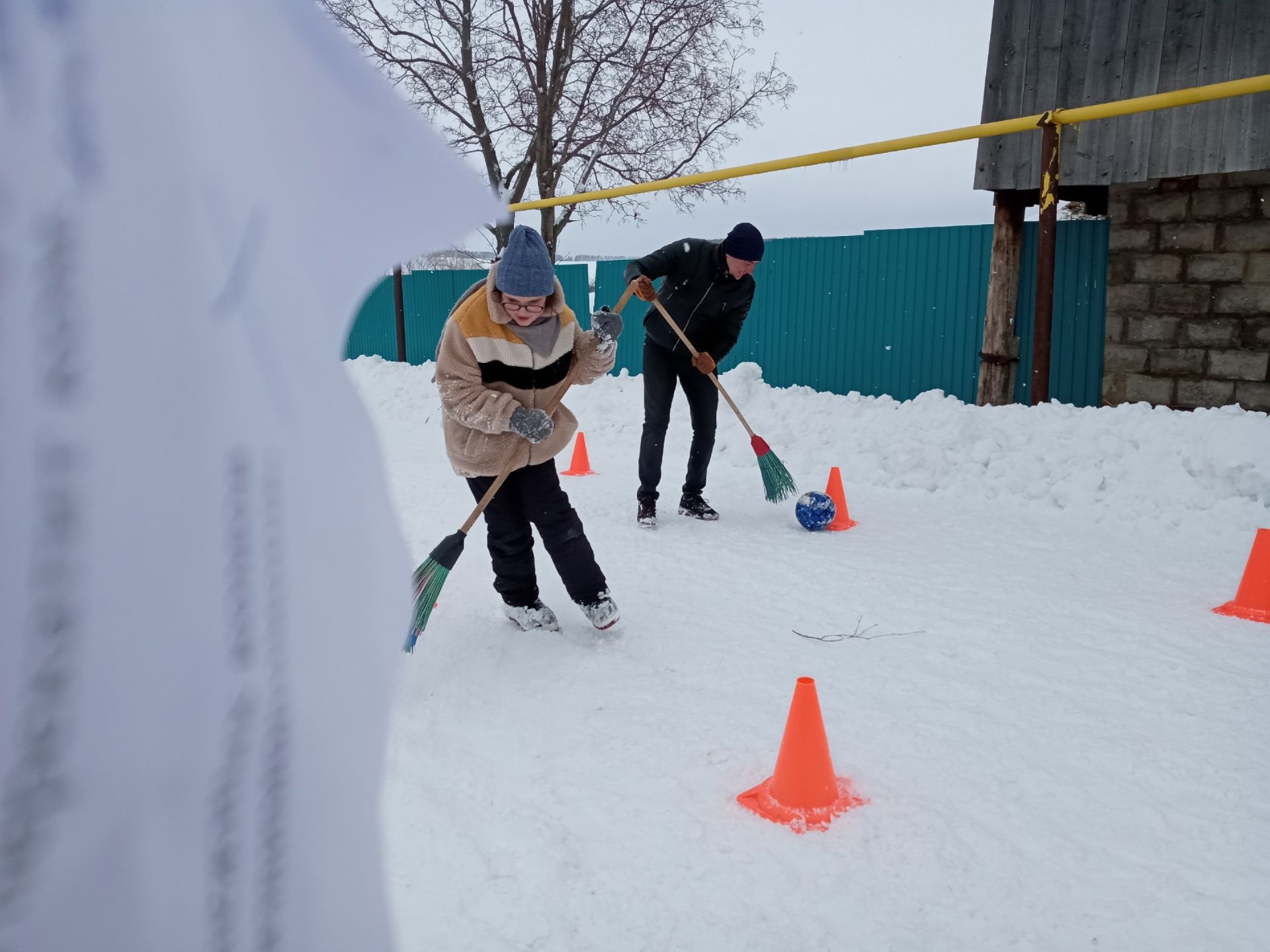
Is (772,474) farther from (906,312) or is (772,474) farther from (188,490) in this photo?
(188,490)

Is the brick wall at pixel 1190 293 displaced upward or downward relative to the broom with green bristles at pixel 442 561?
upward

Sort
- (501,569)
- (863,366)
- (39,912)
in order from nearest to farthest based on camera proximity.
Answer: (39,912)
(501,569)
(863,366)

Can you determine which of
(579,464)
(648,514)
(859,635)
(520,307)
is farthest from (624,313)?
(859,635)

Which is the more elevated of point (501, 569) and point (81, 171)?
point (81, 171)

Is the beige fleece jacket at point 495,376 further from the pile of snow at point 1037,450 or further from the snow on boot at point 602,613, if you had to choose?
the pile of snow at point 1037,450

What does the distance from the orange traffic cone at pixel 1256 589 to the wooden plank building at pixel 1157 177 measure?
3.91 metres

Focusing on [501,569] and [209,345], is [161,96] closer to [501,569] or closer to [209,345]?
[209,345]

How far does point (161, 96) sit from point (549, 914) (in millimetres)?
1796

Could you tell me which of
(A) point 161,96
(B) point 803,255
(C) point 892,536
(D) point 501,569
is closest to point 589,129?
(B) point 803,255

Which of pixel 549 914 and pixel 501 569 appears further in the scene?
pixel 501 569

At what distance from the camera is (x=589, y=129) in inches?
576

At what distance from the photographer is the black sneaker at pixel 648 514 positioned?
5.25 metres

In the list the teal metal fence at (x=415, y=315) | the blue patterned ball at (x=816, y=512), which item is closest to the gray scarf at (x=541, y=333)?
the blue patterned ball at (x=816, y=512)

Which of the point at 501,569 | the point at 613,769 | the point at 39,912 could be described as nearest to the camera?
the point at 39,912
